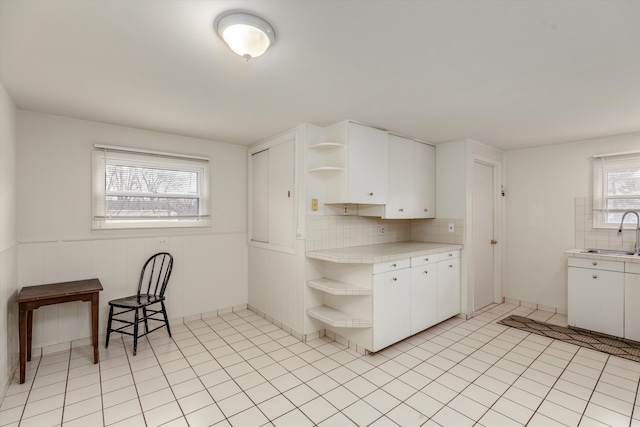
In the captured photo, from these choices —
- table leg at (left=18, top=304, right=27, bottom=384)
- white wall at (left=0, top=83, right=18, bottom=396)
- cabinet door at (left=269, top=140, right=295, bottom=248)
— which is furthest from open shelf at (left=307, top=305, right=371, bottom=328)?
white wall at (left=0, top=83, right=18, bottom=396)

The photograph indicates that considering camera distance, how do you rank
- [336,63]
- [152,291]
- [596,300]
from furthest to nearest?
[152,291]
[596,300]
[336,63]

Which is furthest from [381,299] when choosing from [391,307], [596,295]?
[596,295]

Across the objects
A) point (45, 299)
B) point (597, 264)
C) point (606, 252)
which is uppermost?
point (606, 252)

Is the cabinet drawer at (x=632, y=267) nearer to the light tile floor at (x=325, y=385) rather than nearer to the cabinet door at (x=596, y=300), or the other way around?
the cabinet door at (x=596, y=300)

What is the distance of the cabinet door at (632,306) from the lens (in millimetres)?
3105

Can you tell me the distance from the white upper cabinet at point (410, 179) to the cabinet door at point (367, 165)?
0.19 m

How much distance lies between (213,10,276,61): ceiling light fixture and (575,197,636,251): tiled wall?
4319mm

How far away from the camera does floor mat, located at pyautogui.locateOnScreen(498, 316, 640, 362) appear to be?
9.54 feet

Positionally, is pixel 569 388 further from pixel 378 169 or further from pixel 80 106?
pixel 80 106

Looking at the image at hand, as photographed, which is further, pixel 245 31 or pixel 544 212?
pixel 544 212

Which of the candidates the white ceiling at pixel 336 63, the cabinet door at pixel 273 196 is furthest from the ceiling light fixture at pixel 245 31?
the cabinet door at pixel 273 196

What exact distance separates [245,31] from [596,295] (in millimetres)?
4325

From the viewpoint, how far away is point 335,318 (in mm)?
2955

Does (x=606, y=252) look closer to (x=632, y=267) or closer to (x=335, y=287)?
(x=632, y=267)
